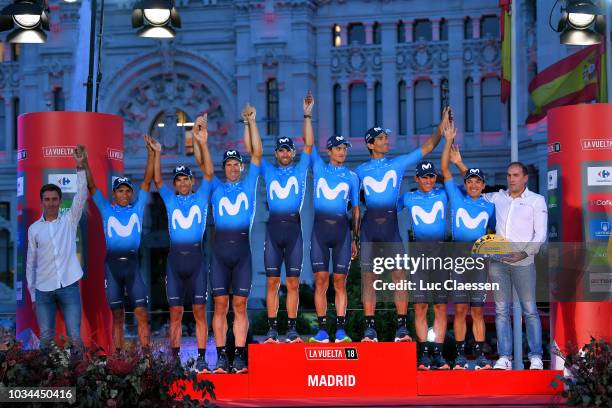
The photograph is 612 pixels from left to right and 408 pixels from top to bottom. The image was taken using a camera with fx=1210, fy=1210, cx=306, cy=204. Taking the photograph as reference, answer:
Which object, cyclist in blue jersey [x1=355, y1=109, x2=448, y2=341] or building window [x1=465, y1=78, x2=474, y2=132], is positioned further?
building window [x1=465, y1=78, x2=474, y2=132]

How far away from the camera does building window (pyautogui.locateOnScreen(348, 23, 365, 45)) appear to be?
1908 inches

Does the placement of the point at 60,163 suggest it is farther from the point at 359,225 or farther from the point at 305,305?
the point at 305,305

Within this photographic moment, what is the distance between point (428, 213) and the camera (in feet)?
45.6

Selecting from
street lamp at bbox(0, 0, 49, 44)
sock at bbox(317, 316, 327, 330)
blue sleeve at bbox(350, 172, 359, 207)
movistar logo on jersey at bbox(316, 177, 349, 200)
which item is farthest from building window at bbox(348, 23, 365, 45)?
sock at bbox(317, 316, 327, 330)

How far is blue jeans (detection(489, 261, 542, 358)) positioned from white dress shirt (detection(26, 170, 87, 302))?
190 inches

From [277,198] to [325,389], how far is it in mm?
2304

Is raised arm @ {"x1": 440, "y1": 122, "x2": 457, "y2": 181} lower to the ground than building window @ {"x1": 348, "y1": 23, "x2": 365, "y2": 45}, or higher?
lower

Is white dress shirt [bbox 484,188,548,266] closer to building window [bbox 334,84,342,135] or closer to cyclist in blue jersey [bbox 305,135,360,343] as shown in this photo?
cyclist in blue jersey [bbox 305,135,360,343]

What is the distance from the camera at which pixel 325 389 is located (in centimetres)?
1323

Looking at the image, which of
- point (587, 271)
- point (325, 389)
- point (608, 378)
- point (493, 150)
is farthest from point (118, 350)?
point (493, 150)

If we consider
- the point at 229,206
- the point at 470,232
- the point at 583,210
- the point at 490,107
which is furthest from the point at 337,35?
the point at 470,232

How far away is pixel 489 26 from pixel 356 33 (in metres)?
5.38

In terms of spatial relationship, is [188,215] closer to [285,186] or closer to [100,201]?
[285,186]

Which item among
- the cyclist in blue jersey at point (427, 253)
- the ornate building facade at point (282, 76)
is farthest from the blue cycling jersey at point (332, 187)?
the ornate building facade at point (282, 76)
